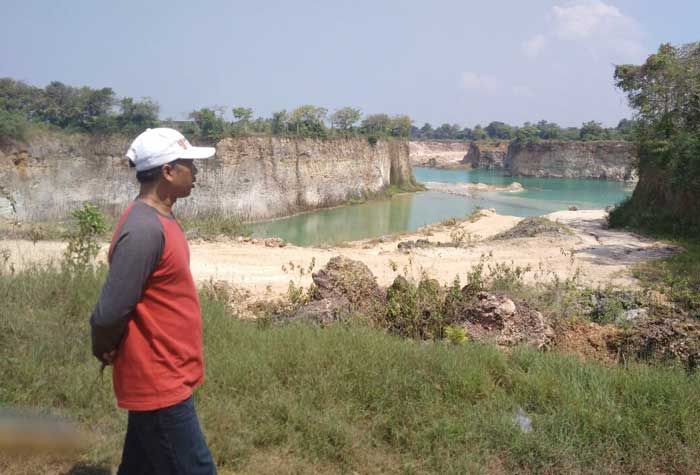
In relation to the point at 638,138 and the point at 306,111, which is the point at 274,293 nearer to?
the point at 638,138

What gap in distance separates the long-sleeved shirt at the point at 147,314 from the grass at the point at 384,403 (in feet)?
3.85

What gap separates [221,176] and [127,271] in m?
24.9

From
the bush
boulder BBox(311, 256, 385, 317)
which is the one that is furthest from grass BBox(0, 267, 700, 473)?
the bush

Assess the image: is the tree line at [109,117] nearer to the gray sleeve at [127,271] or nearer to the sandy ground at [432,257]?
the sandy ground at [432,257]

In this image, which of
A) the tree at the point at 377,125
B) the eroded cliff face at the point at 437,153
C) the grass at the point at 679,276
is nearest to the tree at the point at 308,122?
the tree at the point at 377,125

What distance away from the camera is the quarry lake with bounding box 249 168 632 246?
82.6ft

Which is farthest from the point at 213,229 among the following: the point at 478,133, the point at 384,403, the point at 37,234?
the point at 478,133

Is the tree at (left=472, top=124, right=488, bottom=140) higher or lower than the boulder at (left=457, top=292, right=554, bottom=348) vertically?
higher

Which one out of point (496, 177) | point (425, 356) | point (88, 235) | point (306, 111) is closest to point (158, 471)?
point (425, 356)

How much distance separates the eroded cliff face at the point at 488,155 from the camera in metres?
78.2

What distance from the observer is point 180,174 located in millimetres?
2357

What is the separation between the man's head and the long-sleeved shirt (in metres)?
0.14

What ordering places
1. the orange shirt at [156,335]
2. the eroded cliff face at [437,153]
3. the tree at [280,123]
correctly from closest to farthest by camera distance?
1. the orange shirt at [156,335]
2. the tree at [280,123]
3. the eroded cliff face at [437,153]

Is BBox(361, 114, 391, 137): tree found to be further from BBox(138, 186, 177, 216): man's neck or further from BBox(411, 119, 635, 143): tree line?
BBox(138, 186, 177, 216): man's neck
